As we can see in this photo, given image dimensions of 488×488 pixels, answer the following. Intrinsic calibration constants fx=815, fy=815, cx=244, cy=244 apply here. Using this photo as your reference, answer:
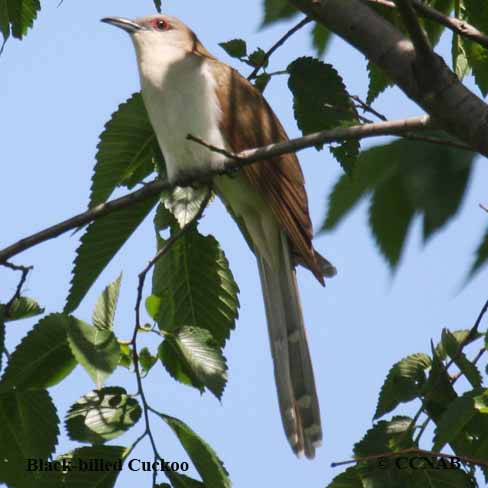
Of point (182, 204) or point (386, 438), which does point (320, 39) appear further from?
point (386, 438)

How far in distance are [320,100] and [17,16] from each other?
99 centimetres

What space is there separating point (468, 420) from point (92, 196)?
54.2 inches

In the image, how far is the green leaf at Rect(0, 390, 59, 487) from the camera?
2.06 meters

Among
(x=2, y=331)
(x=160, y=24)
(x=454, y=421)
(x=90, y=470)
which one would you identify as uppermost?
(x=160, y=24)

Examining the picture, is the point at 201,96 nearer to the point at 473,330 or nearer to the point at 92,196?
the point at 92,196

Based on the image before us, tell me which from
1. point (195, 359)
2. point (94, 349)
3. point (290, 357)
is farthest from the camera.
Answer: point (290, 357)

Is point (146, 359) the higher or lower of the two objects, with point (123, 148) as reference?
lower

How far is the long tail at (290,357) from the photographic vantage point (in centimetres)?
316

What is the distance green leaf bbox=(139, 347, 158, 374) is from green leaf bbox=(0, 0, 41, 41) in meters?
1.04

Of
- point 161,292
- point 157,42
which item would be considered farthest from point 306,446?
point 157,42

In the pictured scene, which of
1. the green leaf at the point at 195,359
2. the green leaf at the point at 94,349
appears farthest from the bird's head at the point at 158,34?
the green leaf at the point at 94,349

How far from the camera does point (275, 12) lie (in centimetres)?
198

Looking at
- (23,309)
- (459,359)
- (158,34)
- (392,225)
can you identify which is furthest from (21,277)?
(158,34)

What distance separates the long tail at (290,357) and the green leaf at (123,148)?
104 cm
